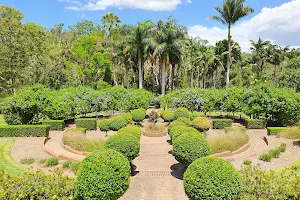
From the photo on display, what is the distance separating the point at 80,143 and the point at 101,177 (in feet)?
27.2

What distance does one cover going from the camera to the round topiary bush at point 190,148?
35.3 ft

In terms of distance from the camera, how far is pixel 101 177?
25.1ft

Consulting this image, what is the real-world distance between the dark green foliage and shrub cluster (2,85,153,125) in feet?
48.6

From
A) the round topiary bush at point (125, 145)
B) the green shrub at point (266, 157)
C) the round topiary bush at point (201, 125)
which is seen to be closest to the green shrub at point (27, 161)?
the round topiary bush at point (125, 145)

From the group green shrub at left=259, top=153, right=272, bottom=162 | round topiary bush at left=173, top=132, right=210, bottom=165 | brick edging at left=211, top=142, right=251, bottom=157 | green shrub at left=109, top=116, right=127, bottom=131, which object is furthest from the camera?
green shrub at left=109, top=116, right=127, bottom=131

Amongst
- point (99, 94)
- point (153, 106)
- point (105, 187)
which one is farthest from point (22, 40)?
point (105, 187)

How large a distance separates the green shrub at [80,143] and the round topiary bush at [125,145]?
342 centimetres

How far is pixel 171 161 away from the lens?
1393 centimetres

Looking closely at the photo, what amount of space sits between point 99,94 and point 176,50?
508 inches

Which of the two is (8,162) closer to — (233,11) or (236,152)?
(236,152)

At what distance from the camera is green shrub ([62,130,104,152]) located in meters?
14.8

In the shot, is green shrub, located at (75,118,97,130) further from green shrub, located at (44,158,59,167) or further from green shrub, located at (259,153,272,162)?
green shrub, located at (259,153,272,162)

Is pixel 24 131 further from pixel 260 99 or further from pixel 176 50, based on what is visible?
pixel 176 50

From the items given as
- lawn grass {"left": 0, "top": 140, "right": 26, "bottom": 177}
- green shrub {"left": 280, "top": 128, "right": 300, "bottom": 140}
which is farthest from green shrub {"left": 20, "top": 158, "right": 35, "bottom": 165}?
green shrub {"left": 280, "top": 128, "right": 300, "bottom": 140}
